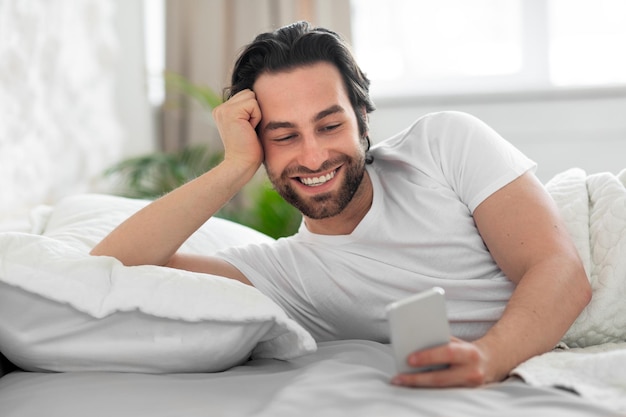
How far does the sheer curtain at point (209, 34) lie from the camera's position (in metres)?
3.95

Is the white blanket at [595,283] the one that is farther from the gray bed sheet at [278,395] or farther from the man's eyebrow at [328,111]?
the man's eyebrow at [328,111]

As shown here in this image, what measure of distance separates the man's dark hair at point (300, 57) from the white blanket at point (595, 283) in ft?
1.52

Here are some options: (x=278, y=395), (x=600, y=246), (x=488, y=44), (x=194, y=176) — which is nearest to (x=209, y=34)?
(x=194, y=176)

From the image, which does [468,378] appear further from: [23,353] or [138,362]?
[23,353]

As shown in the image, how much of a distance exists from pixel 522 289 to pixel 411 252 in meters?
0.28

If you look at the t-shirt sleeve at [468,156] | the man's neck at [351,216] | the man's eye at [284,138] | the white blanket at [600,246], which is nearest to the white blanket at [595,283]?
the white blanket at [600,246]

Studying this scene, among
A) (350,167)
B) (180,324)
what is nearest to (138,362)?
(180,324)

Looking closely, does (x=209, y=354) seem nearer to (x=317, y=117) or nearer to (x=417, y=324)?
(x=417, y=324)

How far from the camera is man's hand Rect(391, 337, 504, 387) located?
1.09m

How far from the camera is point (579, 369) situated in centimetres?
113

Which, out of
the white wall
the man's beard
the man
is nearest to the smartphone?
the man

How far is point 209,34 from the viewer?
4.03 meters

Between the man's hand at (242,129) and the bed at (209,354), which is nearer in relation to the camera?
the bed at (209,354)

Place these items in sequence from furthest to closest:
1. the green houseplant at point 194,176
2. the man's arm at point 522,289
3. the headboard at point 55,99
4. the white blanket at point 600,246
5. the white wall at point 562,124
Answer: the white wall at point 562,124 → the green houseplant at point 194,176 → the headboard at point 55,99 → the white blanket at point 600,246 → the man's arm at point 522,289
